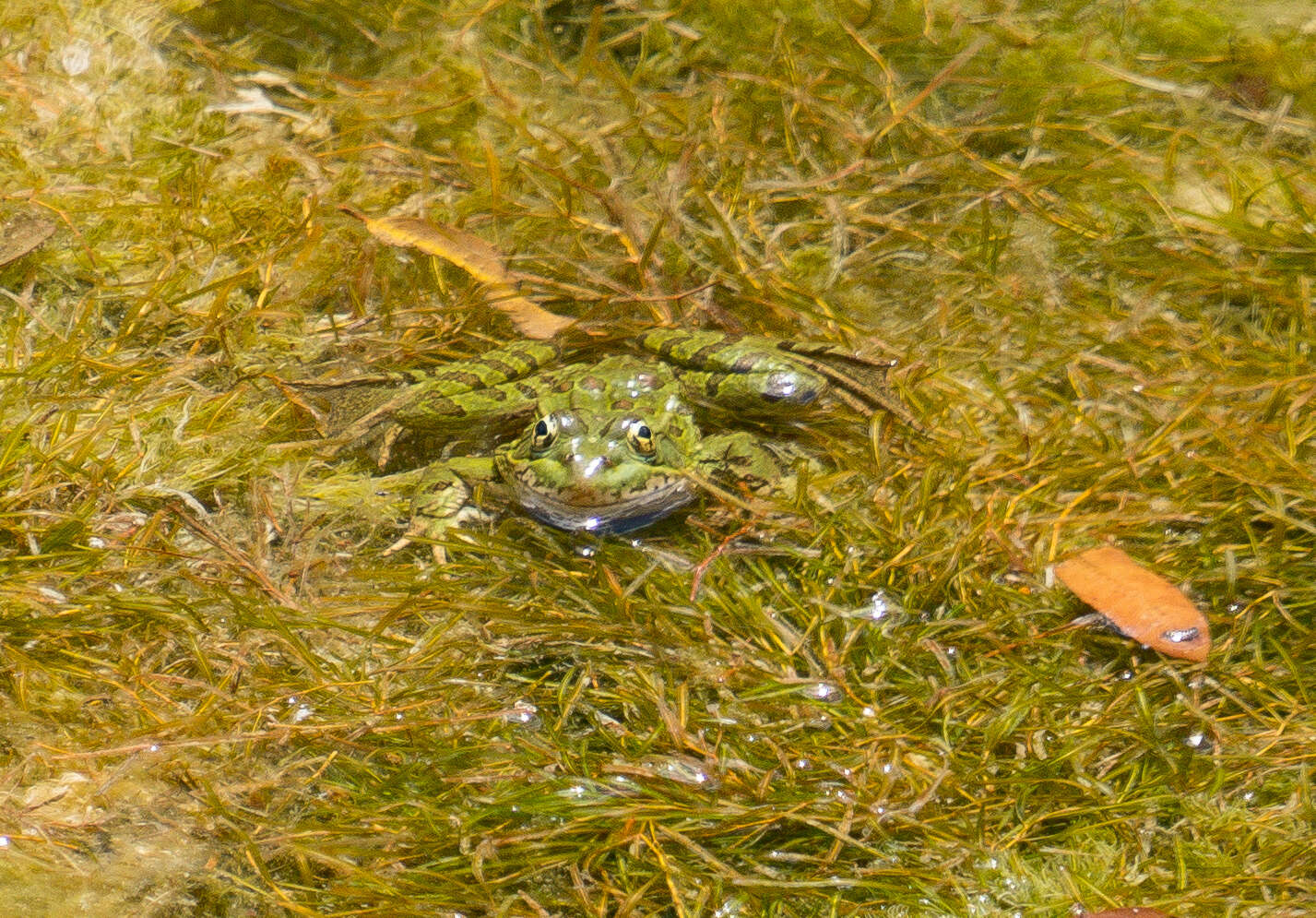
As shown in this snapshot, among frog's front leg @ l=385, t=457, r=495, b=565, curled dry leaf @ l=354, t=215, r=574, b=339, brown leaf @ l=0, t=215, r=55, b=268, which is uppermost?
brown leaf @ l=0, t=215, r=55, b=268

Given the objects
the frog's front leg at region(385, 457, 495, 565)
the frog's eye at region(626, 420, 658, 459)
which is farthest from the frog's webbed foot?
the frog's front leg at region(385, 457, 495, 565)

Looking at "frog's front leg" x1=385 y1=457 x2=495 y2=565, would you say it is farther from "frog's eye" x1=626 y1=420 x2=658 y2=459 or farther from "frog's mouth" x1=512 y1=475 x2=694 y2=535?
"frog's eye" x1=626 y1=420 x2=658 y2=459

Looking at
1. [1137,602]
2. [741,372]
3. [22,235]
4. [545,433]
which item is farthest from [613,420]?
[22,235]

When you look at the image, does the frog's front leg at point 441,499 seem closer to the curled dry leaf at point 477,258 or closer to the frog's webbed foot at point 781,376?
the curled dry leaf at point 477,258

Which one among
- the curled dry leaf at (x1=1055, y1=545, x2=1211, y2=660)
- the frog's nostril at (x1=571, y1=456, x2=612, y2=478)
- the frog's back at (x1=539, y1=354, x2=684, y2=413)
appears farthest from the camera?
the frog's back at (x1=539, y1=354, x2=684, y2=413)

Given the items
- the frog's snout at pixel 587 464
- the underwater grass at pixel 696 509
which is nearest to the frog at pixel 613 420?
the frog's snout at pixel 587 464

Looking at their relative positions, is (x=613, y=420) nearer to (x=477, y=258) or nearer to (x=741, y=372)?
(x=741, y=372)

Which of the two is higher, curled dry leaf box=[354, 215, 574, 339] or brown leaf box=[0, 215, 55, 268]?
brown leaf box=[0, 215, 55, 268]
